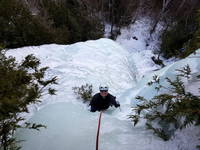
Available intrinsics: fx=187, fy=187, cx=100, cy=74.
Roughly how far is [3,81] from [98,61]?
15.8ft

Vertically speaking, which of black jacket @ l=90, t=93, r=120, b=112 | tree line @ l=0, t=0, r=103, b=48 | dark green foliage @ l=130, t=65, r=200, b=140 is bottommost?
dark green foliage @ l=130, t=65, r=200, b=140

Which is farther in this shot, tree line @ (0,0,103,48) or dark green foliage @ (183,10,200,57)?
tree line @ (0,0,103,48)

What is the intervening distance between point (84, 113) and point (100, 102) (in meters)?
0.39

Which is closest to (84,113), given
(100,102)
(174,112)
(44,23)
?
(100,102)

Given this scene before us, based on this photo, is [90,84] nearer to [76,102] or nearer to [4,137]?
[76,102]

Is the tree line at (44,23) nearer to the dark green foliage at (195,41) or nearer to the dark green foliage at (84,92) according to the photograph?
the dark green foliage at (84,92)

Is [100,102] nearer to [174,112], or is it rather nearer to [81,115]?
[81,115]

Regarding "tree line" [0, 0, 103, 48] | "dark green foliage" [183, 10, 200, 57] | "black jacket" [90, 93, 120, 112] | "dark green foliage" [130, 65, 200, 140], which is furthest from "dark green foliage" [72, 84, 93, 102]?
"tree line" [0, 0, 103, 48]

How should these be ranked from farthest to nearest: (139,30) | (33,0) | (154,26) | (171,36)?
(139,30), (154,26), (171,36), (33,0)

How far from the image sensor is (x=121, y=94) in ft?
16.8

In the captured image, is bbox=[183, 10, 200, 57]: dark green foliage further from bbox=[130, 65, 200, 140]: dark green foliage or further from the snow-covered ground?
bbox=[130, 65, 200, 140]: dark green foliage

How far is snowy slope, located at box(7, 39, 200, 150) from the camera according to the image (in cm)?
286

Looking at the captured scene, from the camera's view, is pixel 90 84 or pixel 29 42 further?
pixel 29 42

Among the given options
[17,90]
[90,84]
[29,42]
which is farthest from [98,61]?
[17,90]
